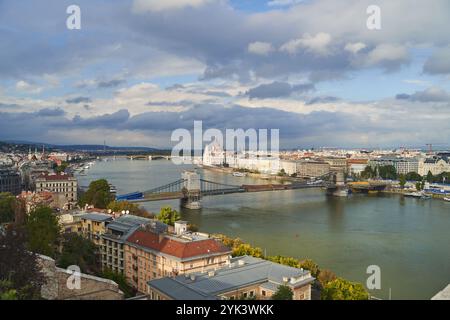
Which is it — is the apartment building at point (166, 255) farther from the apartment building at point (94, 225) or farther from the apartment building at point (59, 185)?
the apartment building at point (59, 185)

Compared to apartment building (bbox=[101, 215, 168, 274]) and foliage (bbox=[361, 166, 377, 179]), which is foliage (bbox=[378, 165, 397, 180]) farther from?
apartment building (bbox=[101, 215, 168, 274])

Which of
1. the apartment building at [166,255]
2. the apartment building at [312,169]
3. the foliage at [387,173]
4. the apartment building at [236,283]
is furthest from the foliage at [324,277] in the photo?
the apartment building at [312,169]

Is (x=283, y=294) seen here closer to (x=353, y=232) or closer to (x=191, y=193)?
(x=353, y=232)

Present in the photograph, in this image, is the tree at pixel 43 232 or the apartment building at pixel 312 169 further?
the apartment building at pixel 312 169

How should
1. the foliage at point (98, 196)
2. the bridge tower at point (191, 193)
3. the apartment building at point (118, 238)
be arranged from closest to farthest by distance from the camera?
the apartment building at point (118, 238)
the foliage at point (98, 196)
the bridge tower at point (191, 193)

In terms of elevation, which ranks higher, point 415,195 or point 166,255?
point 166,255

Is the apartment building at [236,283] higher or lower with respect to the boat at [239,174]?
higher

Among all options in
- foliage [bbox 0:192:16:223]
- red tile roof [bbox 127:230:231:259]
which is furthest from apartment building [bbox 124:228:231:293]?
foliage [bbox 0:192:16:223]

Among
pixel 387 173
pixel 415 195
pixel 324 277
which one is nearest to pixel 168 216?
pixel 324 277
